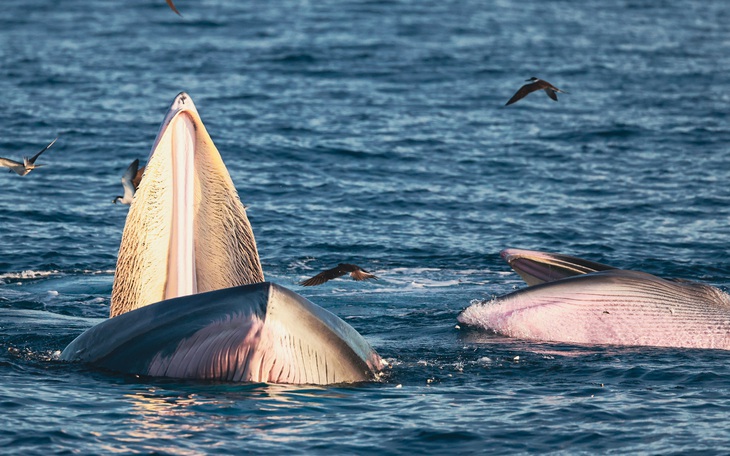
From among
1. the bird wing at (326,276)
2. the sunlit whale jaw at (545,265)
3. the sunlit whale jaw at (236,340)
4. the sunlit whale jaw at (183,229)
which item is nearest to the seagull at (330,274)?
the bird wing at (326,276)

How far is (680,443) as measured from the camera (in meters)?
9.03

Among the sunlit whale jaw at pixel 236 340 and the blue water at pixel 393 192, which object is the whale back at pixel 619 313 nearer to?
the blue water at pixel 393 192

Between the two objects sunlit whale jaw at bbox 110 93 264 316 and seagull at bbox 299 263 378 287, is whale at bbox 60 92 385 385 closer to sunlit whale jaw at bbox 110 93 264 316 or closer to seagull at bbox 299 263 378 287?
sunlit whale jaw at bbox 110 93 264 316

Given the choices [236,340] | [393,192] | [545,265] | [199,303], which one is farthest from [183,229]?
[393,192]

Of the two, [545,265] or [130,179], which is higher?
[130,179]

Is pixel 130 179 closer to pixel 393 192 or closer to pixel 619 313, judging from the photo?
pixel 619 313

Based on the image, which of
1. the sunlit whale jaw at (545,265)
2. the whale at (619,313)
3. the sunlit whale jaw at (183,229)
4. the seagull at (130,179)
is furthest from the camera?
the seagull at (130,179)

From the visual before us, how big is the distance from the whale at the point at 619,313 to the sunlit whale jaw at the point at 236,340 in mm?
3168

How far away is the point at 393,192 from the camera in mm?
21844

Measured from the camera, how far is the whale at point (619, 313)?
12.1 meters

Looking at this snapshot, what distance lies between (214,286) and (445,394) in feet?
6.97

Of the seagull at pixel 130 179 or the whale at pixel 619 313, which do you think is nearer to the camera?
the whale at pixel 619 313

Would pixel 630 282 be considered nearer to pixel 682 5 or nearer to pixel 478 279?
pixel 478 279

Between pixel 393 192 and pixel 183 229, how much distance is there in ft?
39.9
